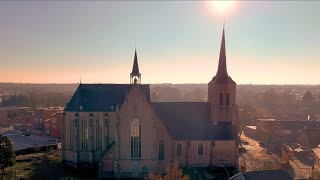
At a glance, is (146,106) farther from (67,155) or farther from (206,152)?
(67,155)

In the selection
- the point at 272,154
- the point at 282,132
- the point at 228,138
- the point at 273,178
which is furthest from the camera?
the point at 282,132

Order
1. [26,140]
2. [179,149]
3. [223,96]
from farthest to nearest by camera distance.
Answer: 1. [26,140]
2. [223,96]
3. [179,149]

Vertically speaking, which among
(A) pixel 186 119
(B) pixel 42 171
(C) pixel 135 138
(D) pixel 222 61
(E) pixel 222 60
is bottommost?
(B) pixel 42 171

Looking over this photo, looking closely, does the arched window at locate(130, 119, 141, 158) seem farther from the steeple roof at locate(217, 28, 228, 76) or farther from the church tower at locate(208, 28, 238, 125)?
the steeple roof at locate(217, 28, 228, 76)

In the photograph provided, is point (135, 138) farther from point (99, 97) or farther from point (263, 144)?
point (263, 144)

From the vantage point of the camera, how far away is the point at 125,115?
44000 millimetres

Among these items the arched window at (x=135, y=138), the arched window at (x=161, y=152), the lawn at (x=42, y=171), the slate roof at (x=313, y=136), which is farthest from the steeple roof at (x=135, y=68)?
the slate roof at (x=313, y=136)

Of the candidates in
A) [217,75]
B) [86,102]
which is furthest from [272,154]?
[86,102]

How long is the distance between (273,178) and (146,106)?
18859 millimetres

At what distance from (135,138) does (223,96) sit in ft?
48.6

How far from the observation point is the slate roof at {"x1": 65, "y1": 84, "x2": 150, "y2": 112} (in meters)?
49.0

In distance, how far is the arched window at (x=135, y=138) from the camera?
145ft

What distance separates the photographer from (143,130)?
44.3 metres

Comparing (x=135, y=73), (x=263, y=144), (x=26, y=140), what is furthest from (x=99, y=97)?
(x=263, y=144)
